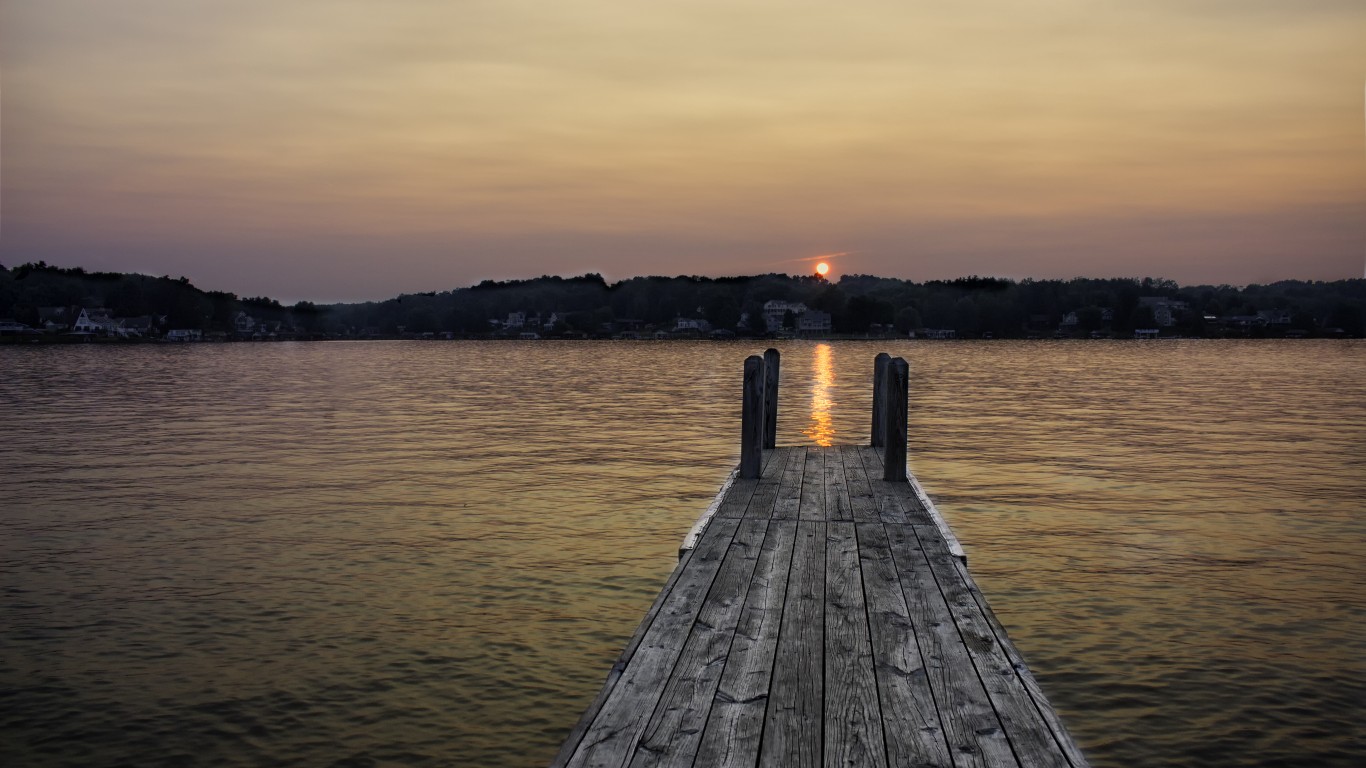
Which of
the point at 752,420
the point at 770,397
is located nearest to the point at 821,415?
the point at 770,397

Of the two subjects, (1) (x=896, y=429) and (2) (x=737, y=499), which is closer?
(2) (x=737, y=499)

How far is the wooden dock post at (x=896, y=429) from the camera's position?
1308cm

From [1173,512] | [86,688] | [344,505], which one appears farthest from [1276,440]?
[86,688]

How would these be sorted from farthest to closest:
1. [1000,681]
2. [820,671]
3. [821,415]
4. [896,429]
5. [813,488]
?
1. [821,415]
2. [896,429]
3. [813,488]
4. [820,671]
5. [1000,681]

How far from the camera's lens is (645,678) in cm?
570

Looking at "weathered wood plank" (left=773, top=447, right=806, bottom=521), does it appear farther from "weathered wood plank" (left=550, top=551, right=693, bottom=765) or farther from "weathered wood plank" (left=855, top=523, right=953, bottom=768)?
"weathered wood plank" (left=550, top=551, right=693, bottom=765)

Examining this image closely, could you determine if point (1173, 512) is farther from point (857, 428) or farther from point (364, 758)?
point (857, 428)

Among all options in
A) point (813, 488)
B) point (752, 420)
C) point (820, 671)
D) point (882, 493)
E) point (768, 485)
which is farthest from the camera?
point (752, 420)

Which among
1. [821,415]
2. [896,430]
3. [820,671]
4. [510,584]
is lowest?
[821,415]

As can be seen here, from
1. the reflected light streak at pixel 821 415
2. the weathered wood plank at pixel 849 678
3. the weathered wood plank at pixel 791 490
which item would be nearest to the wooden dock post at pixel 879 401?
the weathered wood plank at pixel 791 490

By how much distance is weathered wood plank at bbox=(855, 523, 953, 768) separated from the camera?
15.8 feet

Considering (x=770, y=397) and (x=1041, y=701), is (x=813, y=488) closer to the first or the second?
(x=770, y=397)

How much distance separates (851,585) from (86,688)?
6237 millimetres

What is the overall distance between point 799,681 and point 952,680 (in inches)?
34.0
